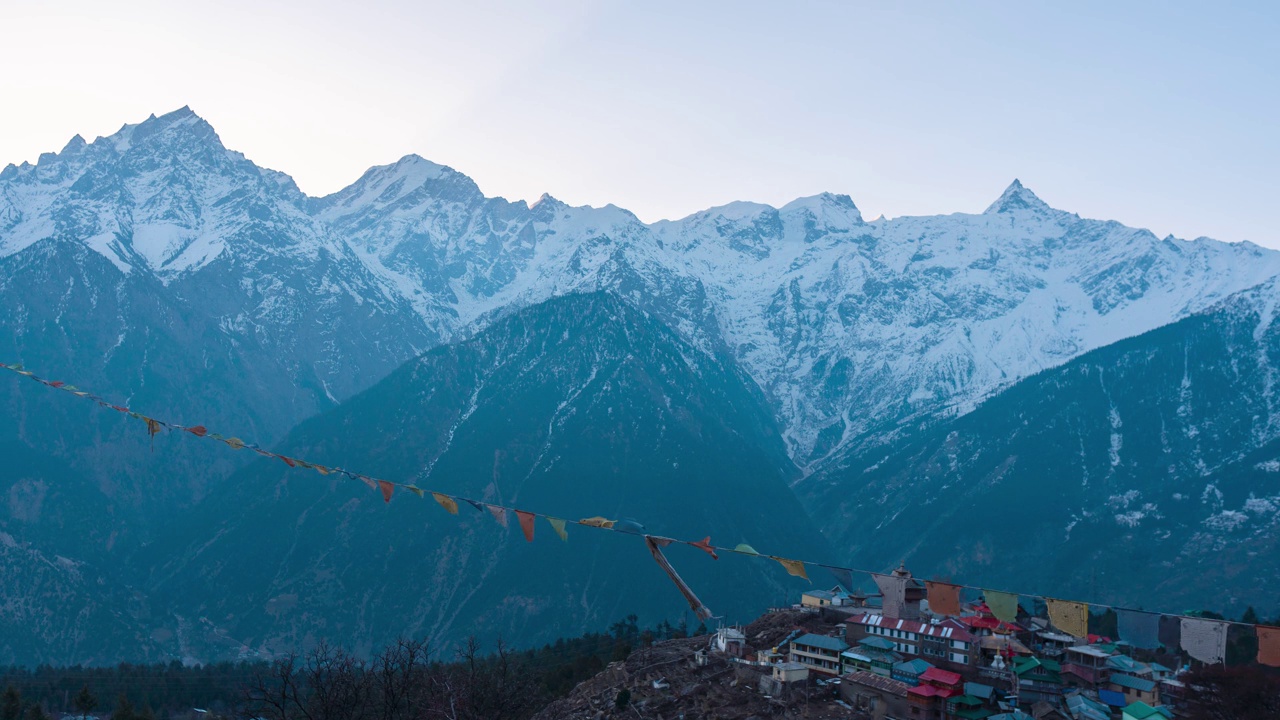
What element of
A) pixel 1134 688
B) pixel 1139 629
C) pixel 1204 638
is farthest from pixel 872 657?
pixel 1139 629

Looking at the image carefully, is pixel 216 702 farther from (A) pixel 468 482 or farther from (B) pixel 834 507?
(B) pixel 834 507

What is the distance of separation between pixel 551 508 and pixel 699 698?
11911 centimetres

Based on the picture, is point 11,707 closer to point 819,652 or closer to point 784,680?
point 784,680

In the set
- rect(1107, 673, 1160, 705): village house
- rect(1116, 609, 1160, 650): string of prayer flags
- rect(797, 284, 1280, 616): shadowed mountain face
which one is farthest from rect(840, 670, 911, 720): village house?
rect(797, 284, 1280, 616): shadowed mountain face

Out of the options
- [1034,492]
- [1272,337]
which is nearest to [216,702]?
[1034,492]

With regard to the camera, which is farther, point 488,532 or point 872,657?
point 488,532

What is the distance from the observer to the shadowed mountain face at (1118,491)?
472 feet

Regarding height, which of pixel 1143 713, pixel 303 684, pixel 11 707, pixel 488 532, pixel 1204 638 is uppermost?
pixel 1204 638

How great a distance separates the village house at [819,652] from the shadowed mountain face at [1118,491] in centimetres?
9029

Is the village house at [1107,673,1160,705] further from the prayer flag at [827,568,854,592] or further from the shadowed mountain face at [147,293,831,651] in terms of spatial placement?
the shadowed mountain face at [147,293,831,651]

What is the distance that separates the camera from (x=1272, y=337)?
639 feet

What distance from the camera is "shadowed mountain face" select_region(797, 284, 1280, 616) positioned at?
144 metres

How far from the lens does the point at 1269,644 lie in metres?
24.6

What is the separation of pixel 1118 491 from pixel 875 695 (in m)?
134
